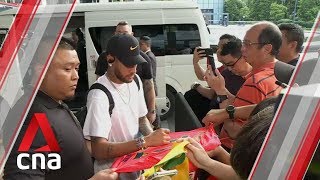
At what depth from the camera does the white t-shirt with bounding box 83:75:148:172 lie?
5.07ft

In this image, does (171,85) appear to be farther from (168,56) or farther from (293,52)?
(293,52)

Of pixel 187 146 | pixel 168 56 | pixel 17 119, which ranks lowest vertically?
pixel 168 56

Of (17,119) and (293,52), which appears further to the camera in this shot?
(293,52)

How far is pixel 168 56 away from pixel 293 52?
3.14 meters

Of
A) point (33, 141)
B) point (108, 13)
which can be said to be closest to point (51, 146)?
point (33, 141)

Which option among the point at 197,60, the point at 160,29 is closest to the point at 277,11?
the point at 197,60

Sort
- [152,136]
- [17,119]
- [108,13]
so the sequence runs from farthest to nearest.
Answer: [108,13], [152,136], [17,119]

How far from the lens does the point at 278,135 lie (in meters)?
0.66

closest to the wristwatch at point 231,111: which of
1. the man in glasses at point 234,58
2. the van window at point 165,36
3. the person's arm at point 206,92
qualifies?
the man in glasses at point 234,58

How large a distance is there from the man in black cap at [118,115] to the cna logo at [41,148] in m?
0.29

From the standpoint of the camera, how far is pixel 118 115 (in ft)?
5.36

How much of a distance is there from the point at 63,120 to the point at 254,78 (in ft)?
3.12

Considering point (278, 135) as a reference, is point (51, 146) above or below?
below

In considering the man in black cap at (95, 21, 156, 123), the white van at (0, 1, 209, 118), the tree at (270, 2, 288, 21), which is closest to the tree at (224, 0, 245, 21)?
the tree at (270, 2, 288, 21)
